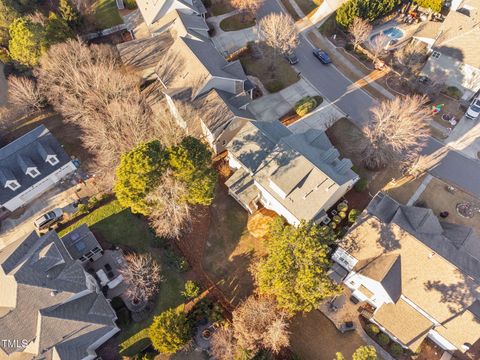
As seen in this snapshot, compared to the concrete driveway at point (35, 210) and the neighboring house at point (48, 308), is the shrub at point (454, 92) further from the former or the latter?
the concrete driveway at point (35, 210)

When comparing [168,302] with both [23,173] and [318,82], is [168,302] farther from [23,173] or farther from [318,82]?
[318,82]

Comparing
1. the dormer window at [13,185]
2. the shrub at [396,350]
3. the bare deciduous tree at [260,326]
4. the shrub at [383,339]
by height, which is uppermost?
the dormer window at [13,185]

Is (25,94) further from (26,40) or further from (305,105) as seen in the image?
(305,105)

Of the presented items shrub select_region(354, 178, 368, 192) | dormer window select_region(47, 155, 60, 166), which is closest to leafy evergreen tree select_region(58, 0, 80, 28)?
dormer window select_region(47, 155, 60, 166)

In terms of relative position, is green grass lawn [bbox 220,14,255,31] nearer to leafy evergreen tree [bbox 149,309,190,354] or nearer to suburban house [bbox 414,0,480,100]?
suburban house [bbox 414,0,480,100]

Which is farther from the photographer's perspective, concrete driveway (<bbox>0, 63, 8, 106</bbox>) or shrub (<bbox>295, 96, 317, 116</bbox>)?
concrete driveway (<bbox>0, 63, 8, 106</bbox>)

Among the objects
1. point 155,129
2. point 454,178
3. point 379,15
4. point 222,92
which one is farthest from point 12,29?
point 454,178

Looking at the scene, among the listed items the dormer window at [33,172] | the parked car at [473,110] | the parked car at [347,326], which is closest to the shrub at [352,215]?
the parked car at [347,326]
